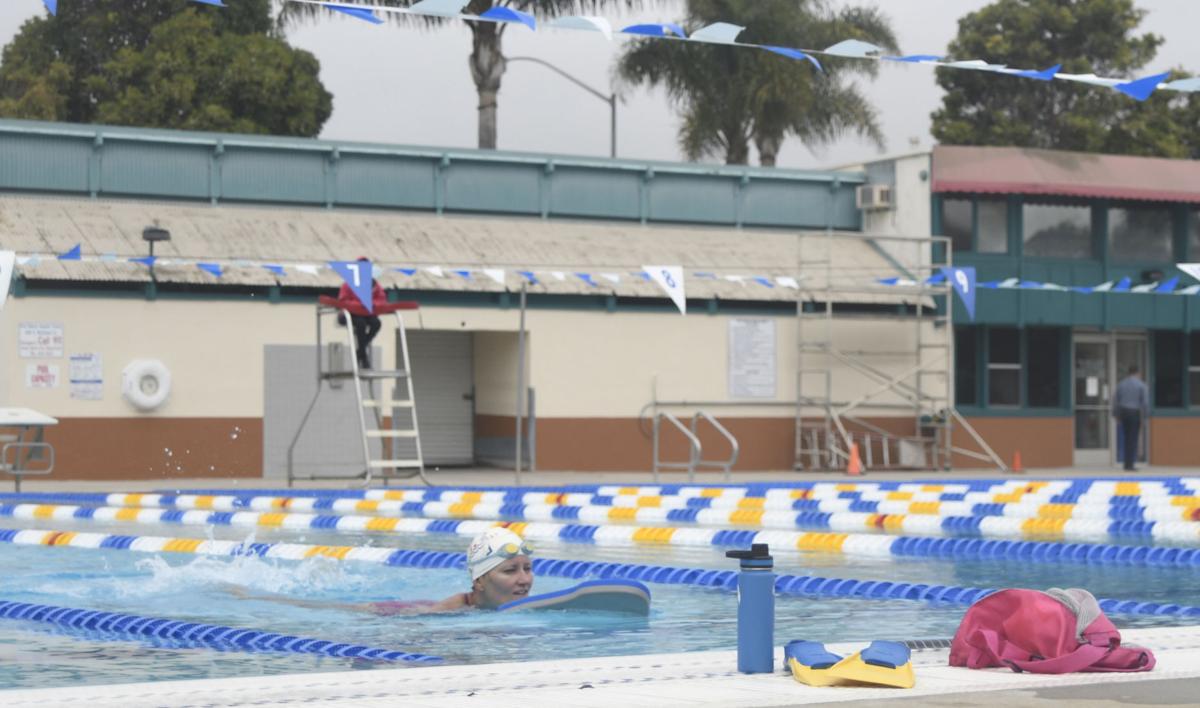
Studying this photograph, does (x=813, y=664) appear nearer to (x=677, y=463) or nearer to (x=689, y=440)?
(x=677, y=463)

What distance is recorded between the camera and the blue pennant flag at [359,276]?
71.9 ft

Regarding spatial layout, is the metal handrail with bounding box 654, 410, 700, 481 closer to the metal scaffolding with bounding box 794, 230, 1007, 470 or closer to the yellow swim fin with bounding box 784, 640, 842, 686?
the metal scaffolding with bounding box 794, 230, 1007, 470

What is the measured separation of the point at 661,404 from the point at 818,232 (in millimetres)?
4890

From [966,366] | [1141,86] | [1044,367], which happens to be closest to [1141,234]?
[1044,367]

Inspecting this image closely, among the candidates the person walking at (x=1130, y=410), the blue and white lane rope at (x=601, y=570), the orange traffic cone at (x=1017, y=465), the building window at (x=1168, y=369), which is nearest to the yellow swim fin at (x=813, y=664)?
the blue and white lane rope at (x=601, y=570)

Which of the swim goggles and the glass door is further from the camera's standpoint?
the glass door

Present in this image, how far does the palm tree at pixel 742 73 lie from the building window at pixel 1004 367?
41.0 ft

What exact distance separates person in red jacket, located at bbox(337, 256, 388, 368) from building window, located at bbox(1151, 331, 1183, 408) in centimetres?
1559

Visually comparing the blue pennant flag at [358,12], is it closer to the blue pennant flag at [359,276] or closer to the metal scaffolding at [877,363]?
the blue pennant flag at [359,276]

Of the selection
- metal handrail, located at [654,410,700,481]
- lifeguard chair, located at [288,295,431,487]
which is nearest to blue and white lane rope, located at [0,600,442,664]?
lifeguard chair, located at [288,295,431,487]

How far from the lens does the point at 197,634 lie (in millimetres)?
9359

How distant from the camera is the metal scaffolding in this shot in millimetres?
29297

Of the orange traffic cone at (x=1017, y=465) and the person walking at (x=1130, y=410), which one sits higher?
the person walking at (x=1130, y=410)

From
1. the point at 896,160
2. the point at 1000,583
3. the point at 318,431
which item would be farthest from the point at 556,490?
the point at 896,160
